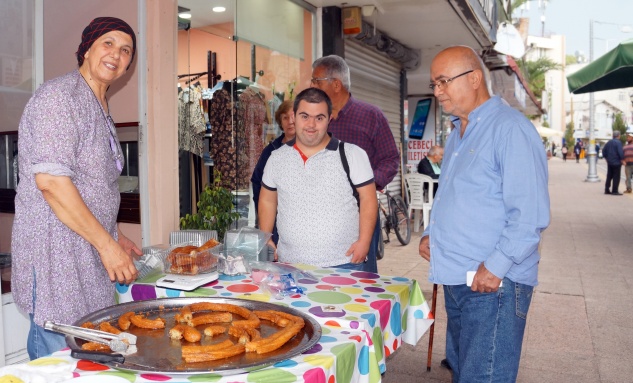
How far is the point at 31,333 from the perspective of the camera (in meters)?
2.14

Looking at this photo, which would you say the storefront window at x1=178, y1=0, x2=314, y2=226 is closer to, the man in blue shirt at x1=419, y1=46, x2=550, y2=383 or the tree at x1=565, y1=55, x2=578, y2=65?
the man in blue shirt at x1=419, y1=46, x2=550, y2=383

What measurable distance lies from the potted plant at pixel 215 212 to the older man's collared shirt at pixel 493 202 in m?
3.09

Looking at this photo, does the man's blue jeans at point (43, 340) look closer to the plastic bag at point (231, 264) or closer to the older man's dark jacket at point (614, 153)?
the plastic bag at point (231, 264)

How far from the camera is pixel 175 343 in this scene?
1.68 meters

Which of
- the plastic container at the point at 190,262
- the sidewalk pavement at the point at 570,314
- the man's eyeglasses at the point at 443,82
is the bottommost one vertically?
the sidewalk pavement at the point at 570,314

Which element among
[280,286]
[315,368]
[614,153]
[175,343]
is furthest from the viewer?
[614,153]

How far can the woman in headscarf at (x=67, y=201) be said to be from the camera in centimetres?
202

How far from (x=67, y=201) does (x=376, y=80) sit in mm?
8480

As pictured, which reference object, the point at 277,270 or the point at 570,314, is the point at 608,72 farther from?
the point at 277,270

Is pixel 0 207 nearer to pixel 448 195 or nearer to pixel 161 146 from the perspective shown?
pixel 161 146

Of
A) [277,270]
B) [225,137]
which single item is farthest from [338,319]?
[225,137]

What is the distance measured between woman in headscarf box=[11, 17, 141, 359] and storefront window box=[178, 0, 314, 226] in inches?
130

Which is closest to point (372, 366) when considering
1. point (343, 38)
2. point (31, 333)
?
point (31, 333)

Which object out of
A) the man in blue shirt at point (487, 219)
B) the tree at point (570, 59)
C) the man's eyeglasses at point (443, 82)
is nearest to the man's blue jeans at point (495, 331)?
the man in blue shirt at point (487, 219)
